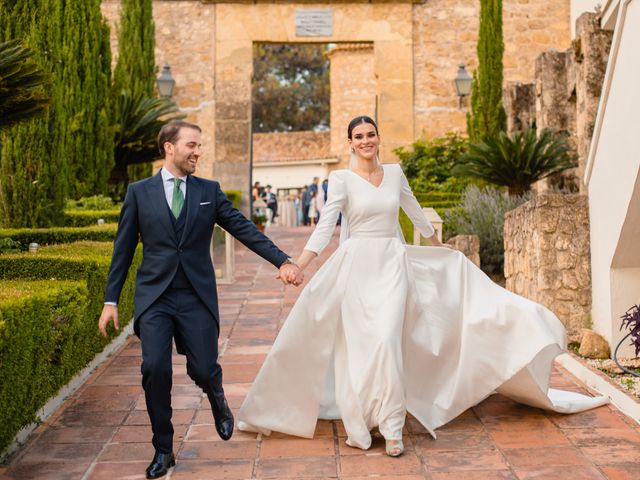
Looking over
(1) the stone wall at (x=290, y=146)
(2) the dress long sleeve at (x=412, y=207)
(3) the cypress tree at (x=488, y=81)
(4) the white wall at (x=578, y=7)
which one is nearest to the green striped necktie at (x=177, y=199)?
(2) the dress long sleeve at (x=412, y=207)

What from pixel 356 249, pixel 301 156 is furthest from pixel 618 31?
pixel 301 156

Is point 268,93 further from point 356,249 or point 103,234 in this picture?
point 356,249

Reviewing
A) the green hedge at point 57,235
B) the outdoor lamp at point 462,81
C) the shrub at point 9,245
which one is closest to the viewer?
the shrub at point 9,245

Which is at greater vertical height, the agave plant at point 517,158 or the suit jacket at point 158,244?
the agave plant at point 517,158

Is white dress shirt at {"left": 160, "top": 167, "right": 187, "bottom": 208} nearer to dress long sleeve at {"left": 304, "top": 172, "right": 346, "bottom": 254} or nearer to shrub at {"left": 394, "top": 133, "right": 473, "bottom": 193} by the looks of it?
dress long sleeve at {"left": 304, "top": 172, "right": 346, "bottom": 254}

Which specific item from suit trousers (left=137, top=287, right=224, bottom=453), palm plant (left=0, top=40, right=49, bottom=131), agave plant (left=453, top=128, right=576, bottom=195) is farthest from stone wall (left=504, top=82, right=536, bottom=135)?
suit trousers (left=137, top=287, right=224, bottom=453)

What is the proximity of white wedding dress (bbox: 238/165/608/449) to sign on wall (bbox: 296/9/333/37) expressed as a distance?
13482 mm

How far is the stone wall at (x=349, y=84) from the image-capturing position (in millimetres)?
31047

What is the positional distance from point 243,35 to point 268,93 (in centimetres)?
2271

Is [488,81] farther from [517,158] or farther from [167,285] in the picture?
Answer: [167,285]

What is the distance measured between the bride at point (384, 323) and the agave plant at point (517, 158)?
6619 mm

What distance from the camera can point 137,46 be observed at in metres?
16.7

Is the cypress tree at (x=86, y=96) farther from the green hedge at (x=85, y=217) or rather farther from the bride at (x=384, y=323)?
the bride at (x=384, y=323)

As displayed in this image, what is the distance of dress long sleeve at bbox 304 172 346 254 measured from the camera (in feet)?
15.6
